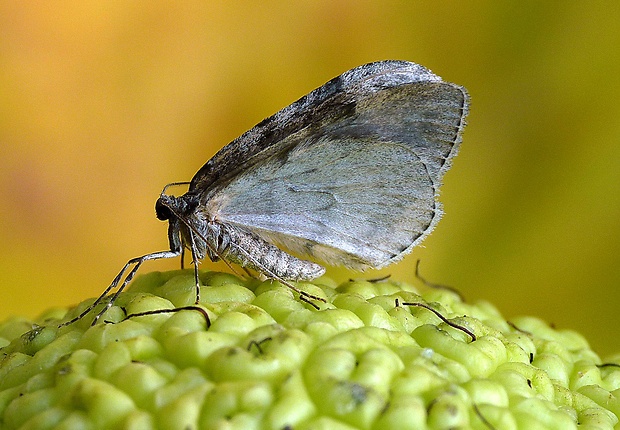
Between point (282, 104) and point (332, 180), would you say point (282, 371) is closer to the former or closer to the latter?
point (332, 180)

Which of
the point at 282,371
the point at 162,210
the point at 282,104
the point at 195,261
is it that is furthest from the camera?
the point at 282,104

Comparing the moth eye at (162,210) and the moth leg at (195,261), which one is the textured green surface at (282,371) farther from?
the moth eye at (162,210)

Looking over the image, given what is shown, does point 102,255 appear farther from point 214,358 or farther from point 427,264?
point 214,358

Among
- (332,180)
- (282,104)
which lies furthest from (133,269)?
(282,104)

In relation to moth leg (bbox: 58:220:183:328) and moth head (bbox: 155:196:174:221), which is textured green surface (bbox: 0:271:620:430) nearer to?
moth leg (bbox: 58:220:183:328)

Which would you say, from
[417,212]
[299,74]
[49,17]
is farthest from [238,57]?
[417,212]

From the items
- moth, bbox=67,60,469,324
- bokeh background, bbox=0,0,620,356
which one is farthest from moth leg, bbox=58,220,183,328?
bokeh background, bbox=0,0,620,356
